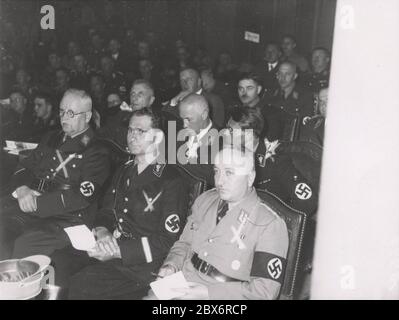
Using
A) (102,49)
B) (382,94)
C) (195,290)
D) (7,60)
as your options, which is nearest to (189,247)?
(195,290)

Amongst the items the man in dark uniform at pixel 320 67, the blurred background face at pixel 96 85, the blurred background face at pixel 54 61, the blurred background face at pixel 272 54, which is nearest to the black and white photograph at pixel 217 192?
the man in dark uniform at pixel 320 67

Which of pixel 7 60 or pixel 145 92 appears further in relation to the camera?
pixel 7 60

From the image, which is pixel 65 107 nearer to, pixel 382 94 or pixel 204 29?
pixel 382 94

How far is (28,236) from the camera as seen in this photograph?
10.8 feet

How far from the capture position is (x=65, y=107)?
3508 millimetres

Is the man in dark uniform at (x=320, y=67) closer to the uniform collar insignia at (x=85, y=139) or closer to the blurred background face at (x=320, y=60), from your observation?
the blurred background face at (x=320, y=60)

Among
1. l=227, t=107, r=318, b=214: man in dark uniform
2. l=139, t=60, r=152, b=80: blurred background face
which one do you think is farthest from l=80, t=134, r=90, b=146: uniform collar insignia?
l=139, t=60, r=152, b=80: blurred background face

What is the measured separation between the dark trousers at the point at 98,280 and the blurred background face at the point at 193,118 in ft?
5.26

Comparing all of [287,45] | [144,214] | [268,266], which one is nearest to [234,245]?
[268,266]

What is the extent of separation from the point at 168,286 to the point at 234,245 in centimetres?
41

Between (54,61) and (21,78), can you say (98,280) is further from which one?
(54,61)

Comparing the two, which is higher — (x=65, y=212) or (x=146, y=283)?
(x=65, y=212)

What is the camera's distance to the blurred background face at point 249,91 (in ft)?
17.1

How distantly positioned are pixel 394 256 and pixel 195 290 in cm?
99
